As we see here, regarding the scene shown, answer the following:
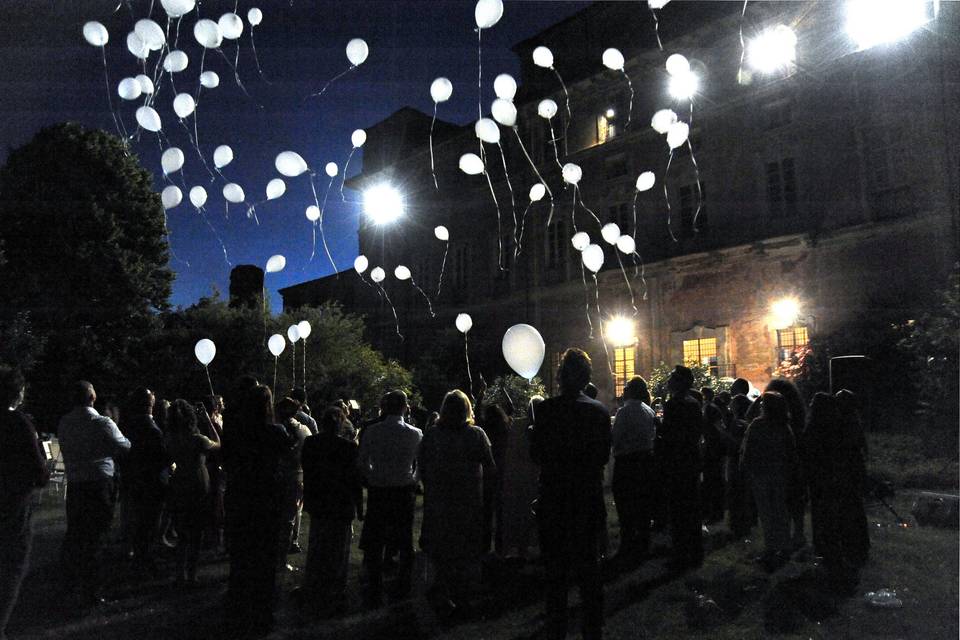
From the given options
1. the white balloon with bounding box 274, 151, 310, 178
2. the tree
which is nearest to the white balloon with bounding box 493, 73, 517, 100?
the white balloon with bounding box 274, 151, 310, 178

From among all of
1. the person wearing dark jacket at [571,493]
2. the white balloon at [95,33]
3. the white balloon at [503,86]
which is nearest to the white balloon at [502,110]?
the white balloon at [503,86]

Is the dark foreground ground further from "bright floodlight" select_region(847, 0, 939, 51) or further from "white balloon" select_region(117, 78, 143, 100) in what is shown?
"bright floodlight" select_region(847, 0, 939, 51)

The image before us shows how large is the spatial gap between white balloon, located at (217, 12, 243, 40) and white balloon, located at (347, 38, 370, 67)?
130 cm

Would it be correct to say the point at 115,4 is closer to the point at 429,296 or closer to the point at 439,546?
the point at 439,546

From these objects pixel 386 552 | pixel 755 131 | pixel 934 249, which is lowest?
pixel 386 552

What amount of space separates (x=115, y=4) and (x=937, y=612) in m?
8.66

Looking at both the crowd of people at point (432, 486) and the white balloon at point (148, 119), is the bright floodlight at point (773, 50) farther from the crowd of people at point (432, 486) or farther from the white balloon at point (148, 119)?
the white balloon at point (148, 119)

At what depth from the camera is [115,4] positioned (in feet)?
20.6

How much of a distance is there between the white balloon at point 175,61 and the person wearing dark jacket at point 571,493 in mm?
5932

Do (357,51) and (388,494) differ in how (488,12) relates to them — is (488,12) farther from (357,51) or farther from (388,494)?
(388,494)

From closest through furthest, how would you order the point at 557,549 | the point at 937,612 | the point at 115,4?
the point at 557,549 < the point at 937,612 < the point at 115,4

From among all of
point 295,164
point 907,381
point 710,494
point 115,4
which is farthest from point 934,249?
point 115,4

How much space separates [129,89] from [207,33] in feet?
3.69

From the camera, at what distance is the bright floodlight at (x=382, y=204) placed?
2458cm
